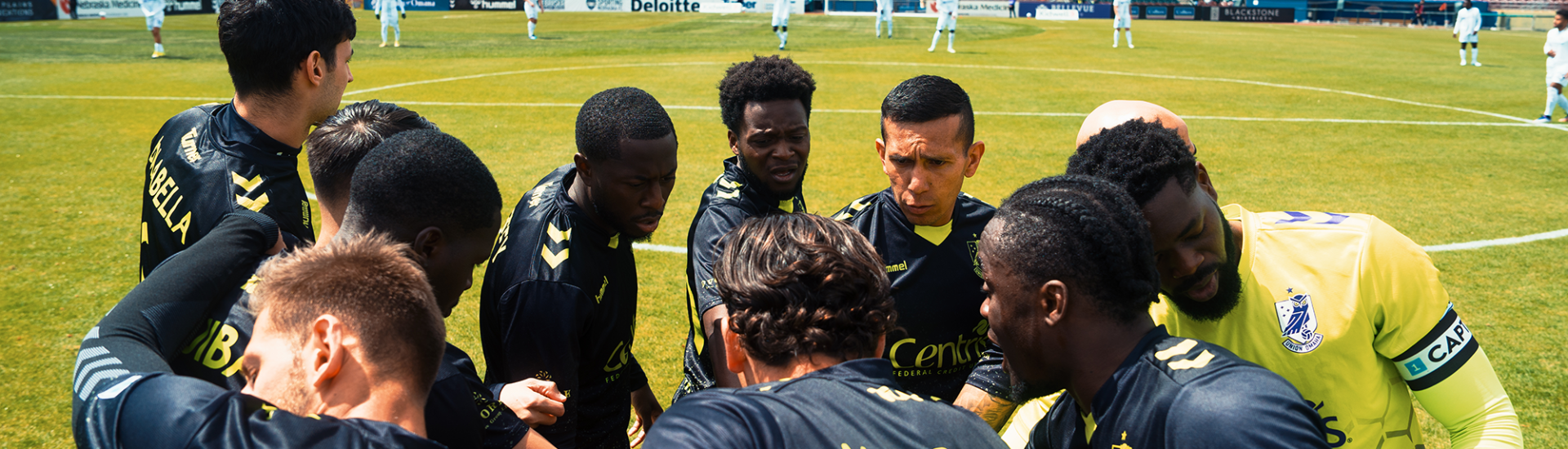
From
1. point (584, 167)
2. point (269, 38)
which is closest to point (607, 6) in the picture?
point (269, 38)

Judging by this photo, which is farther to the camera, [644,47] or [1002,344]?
[644,47]

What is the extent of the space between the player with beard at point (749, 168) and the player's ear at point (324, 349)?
1.55 metres

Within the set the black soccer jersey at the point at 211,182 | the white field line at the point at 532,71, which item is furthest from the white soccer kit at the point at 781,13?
the black soccer jersey at the point at 211,182

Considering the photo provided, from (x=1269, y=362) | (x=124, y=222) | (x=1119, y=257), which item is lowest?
(x=124, y=222)

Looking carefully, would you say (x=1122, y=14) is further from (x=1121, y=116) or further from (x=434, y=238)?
(x=434, y=238)

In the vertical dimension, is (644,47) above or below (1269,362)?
above

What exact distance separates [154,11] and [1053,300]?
28.3 m

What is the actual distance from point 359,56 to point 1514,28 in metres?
60.5

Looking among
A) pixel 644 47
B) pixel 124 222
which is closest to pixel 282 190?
pixel 124 222

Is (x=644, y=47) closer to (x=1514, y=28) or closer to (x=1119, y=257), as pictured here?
(x=1119, y=257)

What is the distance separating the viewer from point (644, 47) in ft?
89.2

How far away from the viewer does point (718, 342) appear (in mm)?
3096

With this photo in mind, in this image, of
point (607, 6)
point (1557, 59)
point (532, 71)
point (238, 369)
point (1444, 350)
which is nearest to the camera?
point (238, 369)

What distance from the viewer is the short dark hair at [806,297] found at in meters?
2.02
